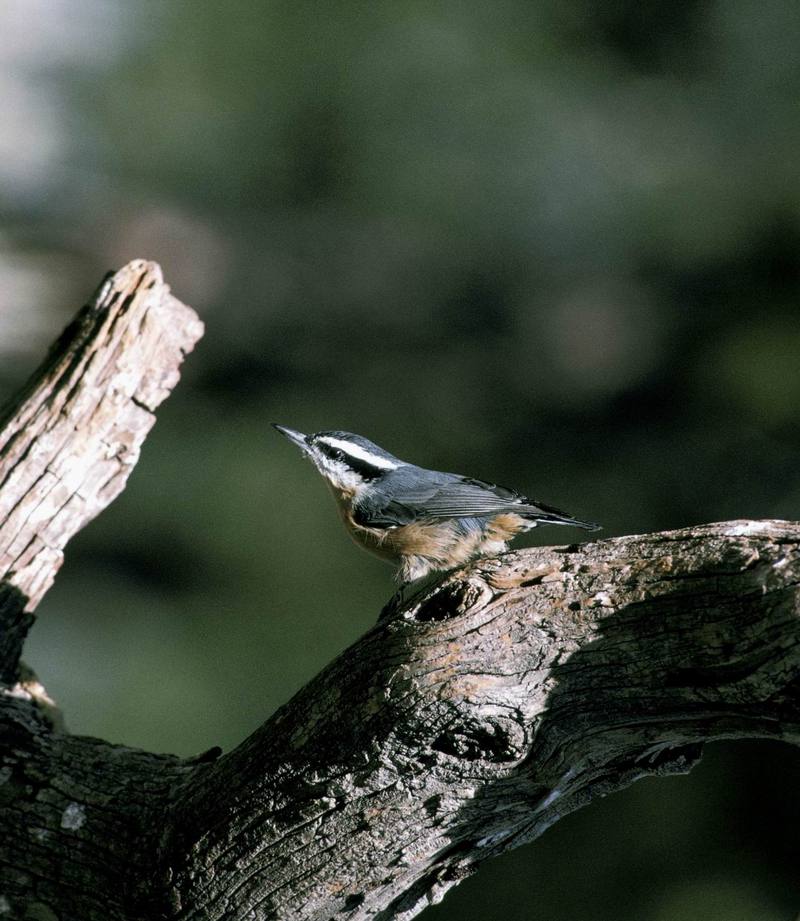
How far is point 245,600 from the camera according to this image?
4461mm

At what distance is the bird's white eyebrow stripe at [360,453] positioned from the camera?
118 inches

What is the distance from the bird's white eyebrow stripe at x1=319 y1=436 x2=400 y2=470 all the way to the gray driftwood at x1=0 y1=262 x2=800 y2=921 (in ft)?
3.42

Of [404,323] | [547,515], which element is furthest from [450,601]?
[404,323]

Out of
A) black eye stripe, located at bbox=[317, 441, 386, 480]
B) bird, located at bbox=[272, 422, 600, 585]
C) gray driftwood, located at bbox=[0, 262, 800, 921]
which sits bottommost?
gray driftwood, located at bbox=[0, 262, 800, 921]

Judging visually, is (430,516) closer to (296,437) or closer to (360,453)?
(360,453)

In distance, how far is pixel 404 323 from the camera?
4.54 meters

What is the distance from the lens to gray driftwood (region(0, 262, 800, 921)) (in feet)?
5.22

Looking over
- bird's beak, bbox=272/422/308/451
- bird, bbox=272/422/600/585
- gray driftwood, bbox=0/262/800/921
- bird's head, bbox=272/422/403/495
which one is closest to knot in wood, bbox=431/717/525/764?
gray driftwood, bbox=0/262/800/921

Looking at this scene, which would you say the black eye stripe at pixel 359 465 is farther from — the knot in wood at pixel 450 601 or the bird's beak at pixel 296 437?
the knot in wood at pixel 450 601

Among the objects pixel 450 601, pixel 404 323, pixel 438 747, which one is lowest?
pixel 438 747

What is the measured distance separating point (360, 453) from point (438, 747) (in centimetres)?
139

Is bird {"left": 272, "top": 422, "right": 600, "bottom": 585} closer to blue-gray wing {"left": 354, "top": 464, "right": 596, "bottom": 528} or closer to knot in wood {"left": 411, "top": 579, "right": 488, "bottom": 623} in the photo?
blue-gray wing {"left": 354, "top": 464, "right": 596, "bottom": 528}

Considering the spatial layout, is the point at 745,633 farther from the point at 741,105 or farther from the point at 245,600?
the point at 245,600

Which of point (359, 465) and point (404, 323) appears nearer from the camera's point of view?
point (359, 465)
